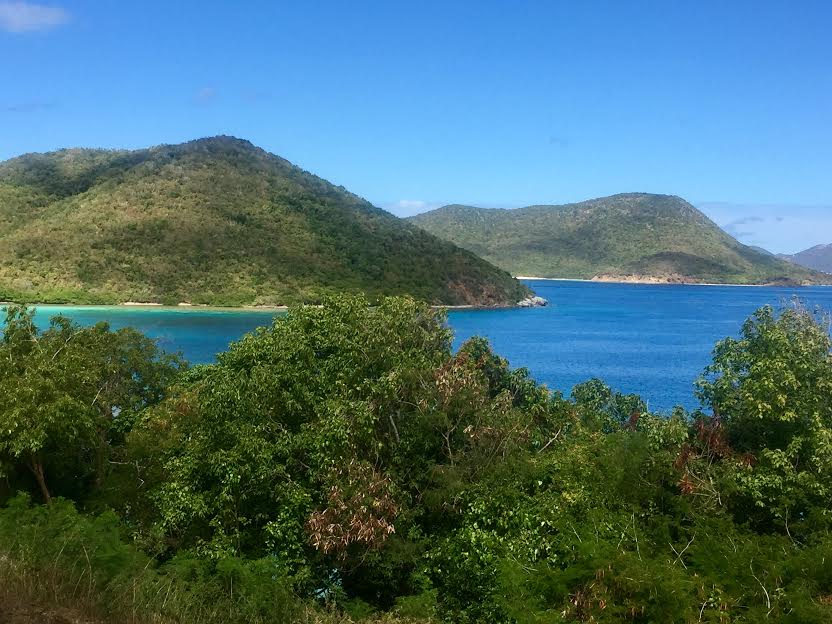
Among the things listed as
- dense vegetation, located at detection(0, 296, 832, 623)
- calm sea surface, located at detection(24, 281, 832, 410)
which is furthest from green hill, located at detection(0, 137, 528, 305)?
dense vegetation, located at detection(0, 296, 832, 623)

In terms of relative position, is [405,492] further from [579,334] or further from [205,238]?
[205,238]

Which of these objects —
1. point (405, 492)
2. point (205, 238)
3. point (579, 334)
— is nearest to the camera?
point (405, 492)

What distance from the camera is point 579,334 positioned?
85.9m

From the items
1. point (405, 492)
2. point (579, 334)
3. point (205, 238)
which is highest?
point (205, 238)

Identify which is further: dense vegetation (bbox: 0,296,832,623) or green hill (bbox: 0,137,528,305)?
green hill (bbox: 0,137,528,305)

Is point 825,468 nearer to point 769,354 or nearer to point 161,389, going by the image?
point 769,354

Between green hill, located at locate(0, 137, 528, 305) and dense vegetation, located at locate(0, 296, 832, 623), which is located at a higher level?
green hill, located at locate(0, 137, 528, 305)

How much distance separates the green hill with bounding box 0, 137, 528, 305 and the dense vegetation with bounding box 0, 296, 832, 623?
8032 centimetres

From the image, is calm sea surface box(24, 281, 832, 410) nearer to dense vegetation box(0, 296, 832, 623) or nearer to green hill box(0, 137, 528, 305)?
green hill box(0, 137, 528, 305)

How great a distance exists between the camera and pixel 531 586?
33.4ft

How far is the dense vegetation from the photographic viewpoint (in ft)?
31.1

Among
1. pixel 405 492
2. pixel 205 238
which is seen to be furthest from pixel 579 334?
pixel 405 492

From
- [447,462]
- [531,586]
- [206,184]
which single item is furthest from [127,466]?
[206,184]

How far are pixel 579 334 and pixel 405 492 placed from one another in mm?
75515
